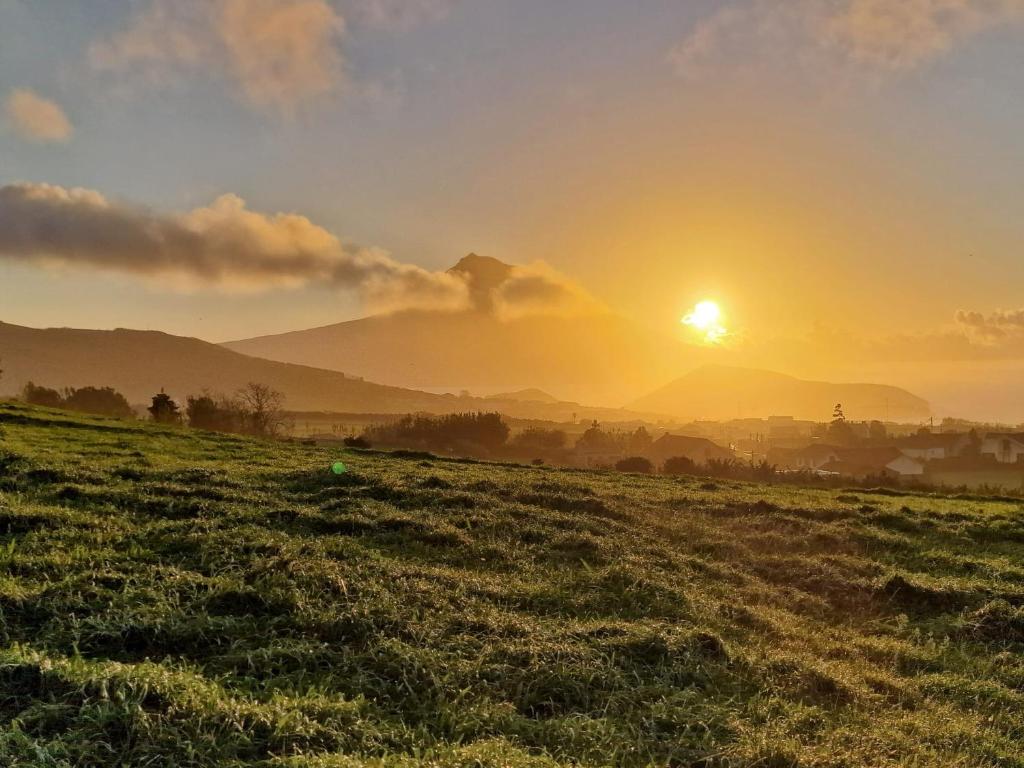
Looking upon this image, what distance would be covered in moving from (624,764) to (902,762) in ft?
7.85

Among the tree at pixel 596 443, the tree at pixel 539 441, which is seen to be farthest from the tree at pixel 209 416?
the tree at pixel 596 443

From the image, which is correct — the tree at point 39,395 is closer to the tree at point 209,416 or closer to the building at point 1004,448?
the tree at point 209,416

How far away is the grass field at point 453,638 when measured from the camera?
15.2 ft

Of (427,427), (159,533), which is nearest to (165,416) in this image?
(427,427)

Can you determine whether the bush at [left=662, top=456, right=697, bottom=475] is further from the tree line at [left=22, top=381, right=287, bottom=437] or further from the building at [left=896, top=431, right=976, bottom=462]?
the building at [left=896, top=431, right=976, bottom=462]

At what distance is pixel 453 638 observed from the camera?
6.58m

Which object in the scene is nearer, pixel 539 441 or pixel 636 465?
pixel 636 465

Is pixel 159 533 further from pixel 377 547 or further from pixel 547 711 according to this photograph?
pixel 547 711

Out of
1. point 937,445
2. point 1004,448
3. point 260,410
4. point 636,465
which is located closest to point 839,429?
point 937,445

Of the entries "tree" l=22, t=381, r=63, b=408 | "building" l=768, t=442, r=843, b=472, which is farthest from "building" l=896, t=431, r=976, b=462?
"tree" l=22, t=381, r=63, b=408

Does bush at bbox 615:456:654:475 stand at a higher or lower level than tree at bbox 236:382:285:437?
lower

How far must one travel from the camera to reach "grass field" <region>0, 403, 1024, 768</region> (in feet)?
15.2

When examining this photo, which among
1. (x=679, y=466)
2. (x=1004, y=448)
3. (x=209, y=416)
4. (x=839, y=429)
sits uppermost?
(x=839, y=429)

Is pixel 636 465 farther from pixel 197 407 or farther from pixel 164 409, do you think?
pixel 197 407
